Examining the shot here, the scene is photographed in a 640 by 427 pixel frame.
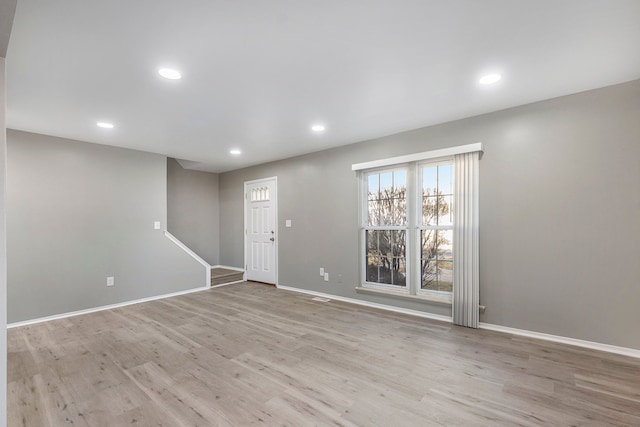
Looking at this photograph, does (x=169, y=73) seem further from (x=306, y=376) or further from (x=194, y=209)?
(x=194, y=209)

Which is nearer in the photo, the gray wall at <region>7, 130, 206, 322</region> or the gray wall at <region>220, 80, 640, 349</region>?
the gray wall at <region>220, 80, 640, 349</region>

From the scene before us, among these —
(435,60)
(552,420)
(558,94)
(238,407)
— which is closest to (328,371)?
(238,407)

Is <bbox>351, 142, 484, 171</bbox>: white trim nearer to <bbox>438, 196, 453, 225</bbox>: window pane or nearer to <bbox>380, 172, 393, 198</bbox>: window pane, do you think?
<bbox>380, 172, 393, 198</bbox>: window pane

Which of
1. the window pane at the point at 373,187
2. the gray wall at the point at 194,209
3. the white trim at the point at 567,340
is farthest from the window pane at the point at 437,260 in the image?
the gray wall at the point at 194,209

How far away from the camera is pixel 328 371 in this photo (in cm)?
245

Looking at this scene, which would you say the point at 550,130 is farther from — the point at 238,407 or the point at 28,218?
the point at 28,218

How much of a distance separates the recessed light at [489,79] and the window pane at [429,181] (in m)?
1.33

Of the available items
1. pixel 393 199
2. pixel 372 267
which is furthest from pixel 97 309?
pixel 393 199

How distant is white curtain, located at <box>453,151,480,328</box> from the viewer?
3361 millimetres

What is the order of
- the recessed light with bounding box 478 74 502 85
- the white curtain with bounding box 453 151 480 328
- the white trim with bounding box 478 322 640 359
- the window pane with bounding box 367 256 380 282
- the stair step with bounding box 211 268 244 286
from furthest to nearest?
the stair step with bounding box 211 268 244 286
the window pane with bounding box 367 256 380 282
the white curtain with bounding box 453 151 480 328
the white trim with bounding box 478 322 640 359
the recessed light with bounding box 478 74 502 85

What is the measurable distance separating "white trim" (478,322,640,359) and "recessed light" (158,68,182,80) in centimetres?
399

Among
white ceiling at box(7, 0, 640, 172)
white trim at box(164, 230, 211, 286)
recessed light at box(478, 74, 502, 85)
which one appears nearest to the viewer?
white ceiling at box(7, 0, 640, 172)

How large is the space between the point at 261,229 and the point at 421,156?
3599mm

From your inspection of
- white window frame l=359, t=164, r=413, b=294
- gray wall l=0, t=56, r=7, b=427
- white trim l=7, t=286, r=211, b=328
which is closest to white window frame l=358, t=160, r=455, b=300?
white window frame l=359, t=164, r=413, b=294
